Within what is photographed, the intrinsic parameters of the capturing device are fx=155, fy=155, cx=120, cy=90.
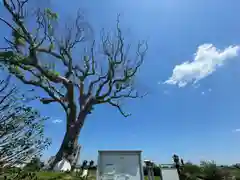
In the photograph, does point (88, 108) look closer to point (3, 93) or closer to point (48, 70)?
point (48, 70)

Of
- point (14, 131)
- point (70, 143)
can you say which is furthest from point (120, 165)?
point (70, 143)

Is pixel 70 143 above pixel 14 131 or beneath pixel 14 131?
above

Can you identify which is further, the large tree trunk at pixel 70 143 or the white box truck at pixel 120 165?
the large tree trunk at pixel 70 143

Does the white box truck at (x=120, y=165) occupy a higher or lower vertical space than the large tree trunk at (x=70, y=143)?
lower

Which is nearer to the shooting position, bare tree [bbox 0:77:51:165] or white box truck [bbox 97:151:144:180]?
bare tree [bbox 0:77:51:165]

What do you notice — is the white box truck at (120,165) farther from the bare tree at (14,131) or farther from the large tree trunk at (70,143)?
the large tree trunk at (70,143)

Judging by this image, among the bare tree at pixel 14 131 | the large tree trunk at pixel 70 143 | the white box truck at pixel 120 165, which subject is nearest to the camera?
the bare tree at pixel 14 131

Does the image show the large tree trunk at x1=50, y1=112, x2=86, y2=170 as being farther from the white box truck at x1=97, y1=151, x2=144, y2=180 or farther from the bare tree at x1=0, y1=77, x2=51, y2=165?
the bare tree at x1=0, y1=77, x2=51, y2=165

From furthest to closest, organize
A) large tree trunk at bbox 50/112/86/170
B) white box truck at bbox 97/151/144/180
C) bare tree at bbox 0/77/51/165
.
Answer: large tree trunk at bbox 50/112/86/170 < white box truck at bbox 97/151/144/180 < bare tree at bbox 0/77/51/165

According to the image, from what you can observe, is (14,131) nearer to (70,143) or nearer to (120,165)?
(120,165)

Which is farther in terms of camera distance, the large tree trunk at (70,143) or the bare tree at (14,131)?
the large tree trunk at (70,143)

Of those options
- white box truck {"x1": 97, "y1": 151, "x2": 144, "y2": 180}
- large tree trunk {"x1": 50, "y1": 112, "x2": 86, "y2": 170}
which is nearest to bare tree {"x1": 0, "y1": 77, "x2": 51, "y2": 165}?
white box truck {"x1": 97, "y1": 151, "x2": 144, "y2": 180}

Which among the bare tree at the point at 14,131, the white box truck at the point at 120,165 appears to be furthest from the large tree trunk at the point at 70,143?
the bare tree at the point at 14,131

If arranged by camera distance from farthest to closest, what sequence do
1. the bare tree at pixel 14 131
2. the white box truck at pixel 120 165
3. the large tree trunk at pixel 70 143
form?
1. the large tree trunk at pixel 70 143
2. the white box truck at pixel 120 165
3. the bare tree at pixel 14 131
